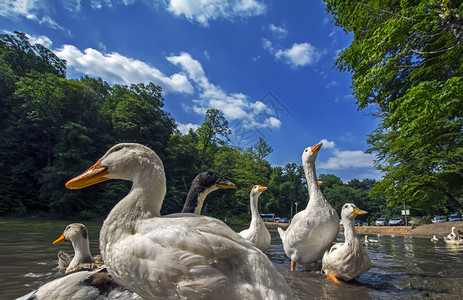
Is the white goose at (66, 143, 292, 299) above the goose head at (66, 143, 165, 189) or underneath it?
underneath

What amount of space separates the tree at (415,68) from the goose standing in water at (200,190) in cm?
546

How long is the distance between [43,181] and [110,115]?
1360 cm

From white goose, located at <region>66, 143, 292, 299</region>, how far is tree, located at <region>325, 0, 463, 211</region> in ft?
21.8

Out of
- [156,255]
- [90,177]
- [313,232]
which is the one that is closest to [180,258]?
[156,255]

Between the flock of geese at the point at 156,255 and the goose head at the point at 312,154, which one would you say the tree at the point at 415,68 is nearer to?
the goose head at the point at 312,154

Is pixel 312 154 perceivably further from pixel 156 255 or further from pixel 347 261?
pixel 156 255

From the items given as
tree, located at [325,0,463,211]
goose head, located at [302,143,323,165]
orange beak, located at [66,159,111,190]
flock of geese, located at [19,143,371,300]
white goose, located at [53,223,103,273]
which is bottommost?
white goose, located at [53,223,103,273]

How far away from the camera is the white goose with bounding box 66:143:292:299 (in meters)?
1.48

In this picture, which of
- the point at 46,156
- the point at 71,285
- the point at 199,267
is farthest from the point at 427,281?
the point at 46,156

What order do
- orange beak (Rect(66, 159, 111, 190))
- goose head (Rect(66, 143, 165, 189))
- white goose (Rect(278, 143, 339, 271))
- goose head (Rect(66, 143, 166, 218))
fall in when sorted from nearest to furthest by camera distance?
goose head (Rect(66, 143, 166, 218))
goose head (Rect(66, 143, 165, 189))
orange beak (Rect(66, 159, 111, 190))
white goose (Rect(278, 143, 339, 271))

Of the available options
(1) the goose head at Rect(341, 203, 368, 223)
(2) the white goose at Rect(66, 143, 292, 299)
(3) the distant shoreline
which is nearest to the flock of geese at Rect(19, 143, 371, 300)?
(2) the white goose at Rect(66, 143, 292, 299)

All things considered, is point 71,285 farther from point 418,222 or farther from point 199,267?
point 418,222

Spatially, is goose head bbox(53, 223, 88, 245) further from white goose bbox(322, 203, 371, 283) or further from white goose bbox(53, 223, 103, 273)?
white goose bbox(322, 203, 371, 283)

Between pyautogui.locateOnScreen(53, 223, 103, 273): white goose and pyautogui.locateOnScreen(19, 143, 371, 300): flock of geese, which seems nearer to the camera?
pyautogui.locateOnScreen(19, 143, 371, 300): flock of geese
